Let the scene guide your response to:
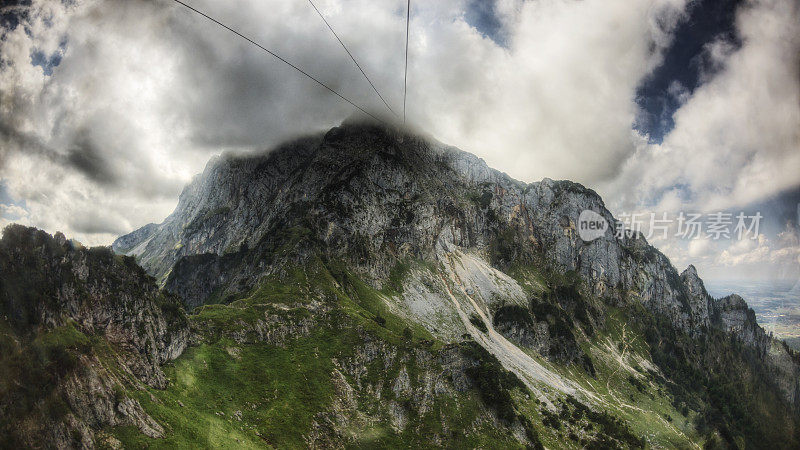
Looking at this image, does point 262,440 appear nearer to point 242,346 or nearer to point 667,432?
point 242,346

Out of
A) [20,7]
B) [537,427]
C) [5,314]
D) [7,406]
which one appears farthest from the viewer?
[537,427]

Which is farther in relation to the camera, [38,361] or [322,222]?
[322,222]

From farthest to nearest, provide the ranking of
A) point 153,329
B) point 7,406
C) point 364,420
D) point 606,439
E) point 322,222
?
point 322,222 < point 606,439 < point 364,420 < point 153,329 < point 7,406

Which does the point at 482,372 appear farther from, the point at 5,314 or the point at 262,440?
the point at 5,314

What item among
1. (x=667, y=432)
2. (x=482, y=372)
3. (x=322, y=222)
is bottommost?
(x=667, y=432)

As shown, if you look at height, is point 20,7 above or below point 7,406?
above

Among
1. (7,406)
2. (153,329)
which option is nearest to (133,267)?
(153,329)
